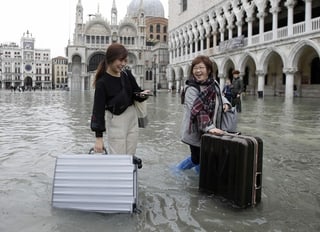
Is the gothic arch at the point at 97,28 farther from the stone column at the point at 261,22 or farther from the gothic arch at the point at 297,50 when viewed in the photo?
the gothic arch at the point at 297,50

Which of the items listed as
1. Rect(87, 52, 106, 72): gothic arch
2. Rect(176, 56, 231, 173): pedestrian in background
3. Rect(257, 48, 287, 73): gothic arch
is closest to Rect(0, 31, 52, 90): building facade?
Rect(87, 52, 106, 72): gothic arch

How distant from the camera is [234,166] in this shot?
332cm

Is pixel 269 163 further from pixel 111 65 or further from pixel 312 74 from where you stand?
pixel 312 74

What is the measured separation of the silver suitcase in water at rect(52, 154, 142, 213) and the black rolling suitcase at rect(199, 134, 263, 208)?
32.7 inches

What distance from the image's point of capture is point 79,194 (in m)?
3.14

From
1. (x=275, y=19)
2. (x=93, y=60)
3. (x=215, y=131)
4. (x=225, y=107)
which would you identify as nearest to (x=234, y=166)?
(x=215, y=131)

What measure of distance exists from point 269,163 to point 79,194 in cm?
308

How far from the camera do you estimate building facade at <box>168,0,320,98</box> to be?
25016mm

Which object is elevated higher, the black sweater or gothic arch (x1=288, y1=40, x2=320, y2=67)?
gothic arch (x1=288, y1=40, x2=320, y2=67)

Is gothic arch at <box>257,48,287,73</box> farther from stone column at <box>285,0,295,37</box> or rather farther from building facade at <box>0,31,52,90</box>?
building facade at <box>0,31,52,90</box>

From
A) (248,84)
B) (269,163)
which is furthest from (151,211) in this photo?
(248,84)

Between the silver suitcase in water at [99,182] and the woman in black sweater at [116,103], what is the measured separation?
0.39m

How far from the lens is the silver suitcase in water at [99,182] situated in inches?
121

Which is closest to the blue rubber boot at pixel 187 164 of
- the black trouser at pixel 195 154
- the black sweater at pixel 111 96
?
the black trouser at pixel 195 154
